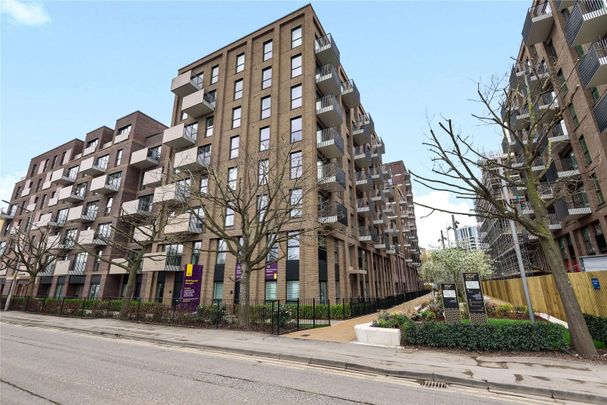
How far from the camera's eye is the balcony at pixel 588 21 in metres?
18.8

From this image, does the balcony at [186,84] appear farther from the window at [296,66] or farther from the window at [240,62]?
the window at [296,66]

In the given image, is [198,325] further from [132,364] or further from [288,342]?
[132,364]

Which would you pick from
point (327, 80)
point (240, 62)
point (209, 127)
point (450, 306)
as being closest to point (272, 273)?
point (450, 306)

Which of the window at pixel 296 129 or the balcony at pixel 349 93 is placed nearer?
the window at pixel 296 129

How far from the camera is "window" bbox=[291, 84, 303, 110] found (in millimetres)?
26259

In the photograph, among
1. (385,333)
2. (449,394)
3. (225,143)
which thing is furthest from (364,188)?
(449,394)

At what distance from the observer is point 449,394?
5.94m

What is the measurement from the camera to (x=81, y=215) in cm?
3562

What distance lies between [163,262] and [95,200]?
1743cm

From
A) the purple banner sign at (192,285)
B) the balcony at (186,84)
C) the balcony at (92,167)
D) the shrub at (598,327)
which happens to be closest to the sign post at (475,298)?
the shrub at (598,327)

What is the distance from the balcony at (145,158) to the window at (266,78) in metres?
15.7

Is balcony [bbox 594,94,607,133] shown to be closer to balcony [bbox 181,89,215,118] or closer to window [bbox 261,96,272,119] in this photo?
window [bbox 261,96,272,119]

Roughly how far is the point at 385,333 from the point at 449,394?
4665 millimetres

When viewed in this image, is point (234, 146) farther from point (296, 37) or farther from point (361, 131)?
point (361, 131)
